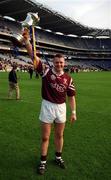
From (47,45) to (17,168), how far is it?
104939 mm

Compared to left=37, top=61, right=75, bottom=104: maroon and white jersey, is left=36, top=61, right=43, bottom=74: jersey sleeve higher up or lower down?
higher up

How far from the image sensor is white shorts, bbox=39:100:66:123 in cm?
700

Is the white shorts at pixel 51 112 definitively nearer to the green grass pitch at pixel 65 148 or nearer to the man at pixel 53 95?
the man at pixel 53 95

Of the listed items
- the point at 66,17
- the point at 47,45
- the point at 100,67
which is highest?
the point at 66,17

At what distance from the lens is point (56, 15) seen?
10000cm

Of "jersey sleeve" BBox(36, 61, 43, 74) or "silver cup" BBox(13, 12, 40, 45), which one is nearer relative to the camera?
"silver cup" BBox(13, 12, 40, 45)

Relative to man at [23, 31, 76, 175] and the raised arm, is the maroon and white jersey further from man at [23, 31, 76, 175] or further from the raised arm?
the raised arm

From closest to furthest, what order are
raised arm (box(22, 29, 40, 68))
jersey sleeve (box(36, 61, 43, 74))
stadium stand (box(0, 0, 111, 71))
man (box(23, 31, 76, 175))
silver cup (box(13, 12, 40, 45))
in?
silver cup (box(13, 12, 40, 45)), raised arm (box(22, 29, 40, 68)), jersey sleeve (box(36, 61, 43, 74)), man (box(23, 31, 76, 175)), stadium stand (box(0, 0, 111, 71))

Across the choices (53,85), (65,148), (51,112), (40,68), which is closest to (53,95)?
(53,85)

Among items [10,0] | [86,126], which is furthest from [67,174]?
[10,0]

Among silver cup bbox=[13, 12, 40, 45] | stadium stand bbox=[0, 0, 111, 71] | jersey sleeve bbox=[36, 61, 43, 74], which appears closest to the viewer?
silver cup bbox=[13, 12, 40, 45]

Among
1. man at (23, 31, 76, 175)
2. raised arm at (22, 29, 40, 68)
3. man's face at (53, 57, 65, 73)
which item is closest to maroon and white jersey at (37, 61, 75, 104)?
man at (23, 31, 76, 175)

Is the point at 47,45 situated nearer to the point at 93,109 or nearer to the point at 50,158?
the point at 93,109

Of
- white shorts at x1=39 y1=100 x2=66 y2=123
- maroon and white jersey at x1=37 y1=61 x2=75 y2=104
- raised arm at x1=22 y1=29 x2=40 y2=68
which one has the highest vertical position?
raised arm at x1=22 y1=29 x2=40 y2=68
